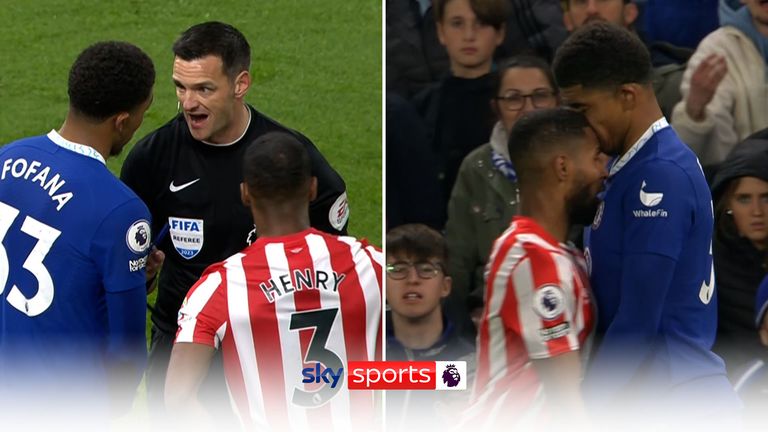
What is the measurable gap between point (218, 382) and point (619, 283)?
925 millimetres

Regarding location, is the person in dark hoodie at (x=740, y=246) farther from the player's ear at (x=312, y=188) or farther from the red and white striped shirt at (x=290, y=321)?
the player's ear at (x=312, y=188)

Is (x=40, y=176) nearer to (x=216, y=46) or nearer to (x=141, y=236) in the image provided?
(x=141, y=236)

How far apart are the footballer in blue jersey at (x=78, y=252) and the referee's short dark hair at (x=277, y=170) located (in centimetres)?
25

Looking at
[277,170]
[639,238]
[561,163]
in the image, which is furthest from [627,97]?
[277,170]

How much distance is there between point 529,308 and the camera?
9.77 ft

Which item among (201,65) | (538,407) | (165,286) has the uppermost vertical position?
(201,65)

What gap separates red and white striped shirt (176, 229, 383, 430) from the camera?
9.98ft

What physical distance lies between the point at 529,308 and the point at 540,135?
37cm

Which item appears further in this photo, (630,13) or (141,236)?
(141,236)

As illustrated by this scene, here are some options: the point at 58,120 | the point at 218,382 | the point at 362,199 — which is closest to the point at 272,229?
the point at 218,382

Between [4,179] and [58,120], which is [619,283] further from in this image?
[58,120]

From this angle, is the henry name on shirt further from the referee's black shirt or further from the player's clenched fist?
the player's clenched fist

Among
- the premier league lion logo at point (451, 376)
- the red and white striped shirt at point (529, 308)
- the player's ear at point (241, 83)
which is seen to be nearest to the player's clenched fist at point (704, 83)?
the red and white striped shirt at point (529, 308)

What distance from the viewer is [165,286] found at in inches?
140
